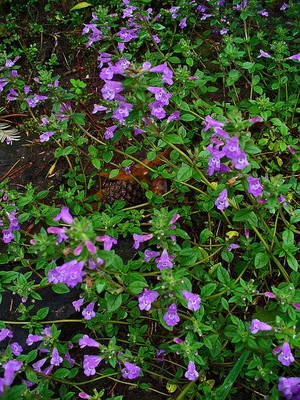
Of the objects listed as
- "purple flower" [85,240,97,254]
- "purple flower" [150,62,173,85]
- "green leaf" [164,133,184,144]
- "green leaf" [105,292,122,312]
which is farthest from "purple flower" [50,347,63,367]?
"purple flower" [150,62,173,85]

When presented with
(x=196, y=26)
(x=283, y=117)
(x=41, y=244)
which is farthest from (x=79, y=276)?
(x=196, y=26)

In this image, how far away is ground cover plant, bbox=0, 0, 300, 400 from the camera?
8.70 feet

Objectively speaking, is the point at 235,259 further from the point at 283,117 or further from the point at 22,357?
the point at 22,357

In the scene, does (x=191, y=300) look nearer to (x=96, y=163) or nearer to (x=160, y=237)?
(x=160, y=237)

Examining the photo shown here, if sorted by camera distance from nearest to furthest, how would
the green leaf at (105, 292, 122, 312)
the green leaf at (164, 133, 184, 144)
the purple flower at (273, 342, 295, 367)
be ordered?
the purple flower at (273, 342, 295, 367), the green leaf at (105, 292, 122, 312), the green leaf at (164, 133, 184, 144)

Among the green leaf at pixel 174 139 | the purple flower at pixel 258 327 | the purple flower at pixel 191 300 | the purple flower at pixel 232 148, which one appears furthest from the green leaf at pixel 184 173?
the purple flower at pixel 258 327

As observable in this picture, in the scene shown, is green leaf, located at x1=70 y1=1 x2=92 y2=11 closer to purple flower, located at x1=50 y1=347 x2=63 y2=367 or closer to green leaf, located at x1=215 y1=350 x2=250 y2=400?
purple flower, located at x1=50 y1=347 x2=63 y2=367

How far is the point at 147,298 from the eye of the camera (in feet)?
8.70

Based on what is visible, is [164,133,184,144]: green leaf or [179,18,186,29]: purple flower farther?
[179,18,186,29]: purple flower

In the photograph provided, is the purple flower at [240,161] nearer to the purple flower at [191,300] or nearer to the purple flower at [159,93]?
the purple flower at [159,93]

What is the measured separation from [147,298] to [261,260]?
2.84 feet

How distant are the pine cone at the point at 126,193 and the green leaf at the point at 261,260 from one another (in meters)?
1.25

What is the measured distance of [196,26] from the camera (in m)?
4.98

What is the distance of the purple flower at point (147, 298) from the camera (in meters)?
2.64
